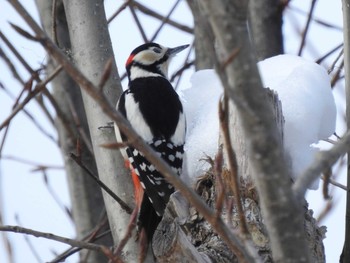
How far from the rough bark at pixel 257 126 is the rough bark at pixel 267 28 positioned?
3059mm

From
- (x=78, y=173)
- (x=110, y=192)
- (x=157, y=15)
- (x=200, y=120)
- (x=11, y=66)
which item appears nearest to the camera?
(x=110, y=192)

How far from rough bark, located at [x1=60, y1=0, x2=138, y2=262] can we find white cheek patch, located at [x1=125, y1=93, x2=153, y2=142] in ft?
1.73

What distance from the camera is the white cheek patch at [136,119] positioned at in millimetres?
3818

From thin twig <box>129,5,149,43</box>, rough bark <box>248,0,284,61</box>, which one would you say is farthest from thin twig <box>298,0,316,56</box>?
thin twig <box>129,5,149,43</box>

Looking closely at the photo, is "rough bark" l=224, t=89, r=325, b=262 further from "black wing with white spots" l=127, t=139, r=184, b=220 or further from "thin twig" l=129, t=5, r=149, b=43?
"thin twig" l=129, t=5, r=149, b=43

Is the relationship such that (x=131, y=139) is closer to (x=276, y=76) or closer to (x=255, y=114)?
(x=255, y=114)

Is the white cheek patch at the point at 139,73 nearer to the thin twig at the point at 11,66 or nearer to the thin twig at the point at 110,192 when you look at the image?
the thin twig at the point at 11,66

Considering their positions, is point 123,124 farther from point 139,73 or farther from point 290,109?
point 139,73

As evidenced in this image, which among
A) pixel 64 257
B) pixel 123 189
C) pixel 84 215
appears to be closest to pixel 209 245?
pixel 123 189

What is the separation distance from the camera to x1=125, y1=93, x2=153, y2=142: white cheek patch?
3.82 m

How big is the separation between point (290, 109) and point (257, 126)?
1858 mm

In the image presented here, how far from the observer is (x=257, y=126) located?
4.68ft

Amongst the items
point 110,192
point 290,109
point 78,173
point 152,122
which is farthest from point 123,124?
point 78,173

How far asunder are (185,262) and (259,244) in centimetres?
44
